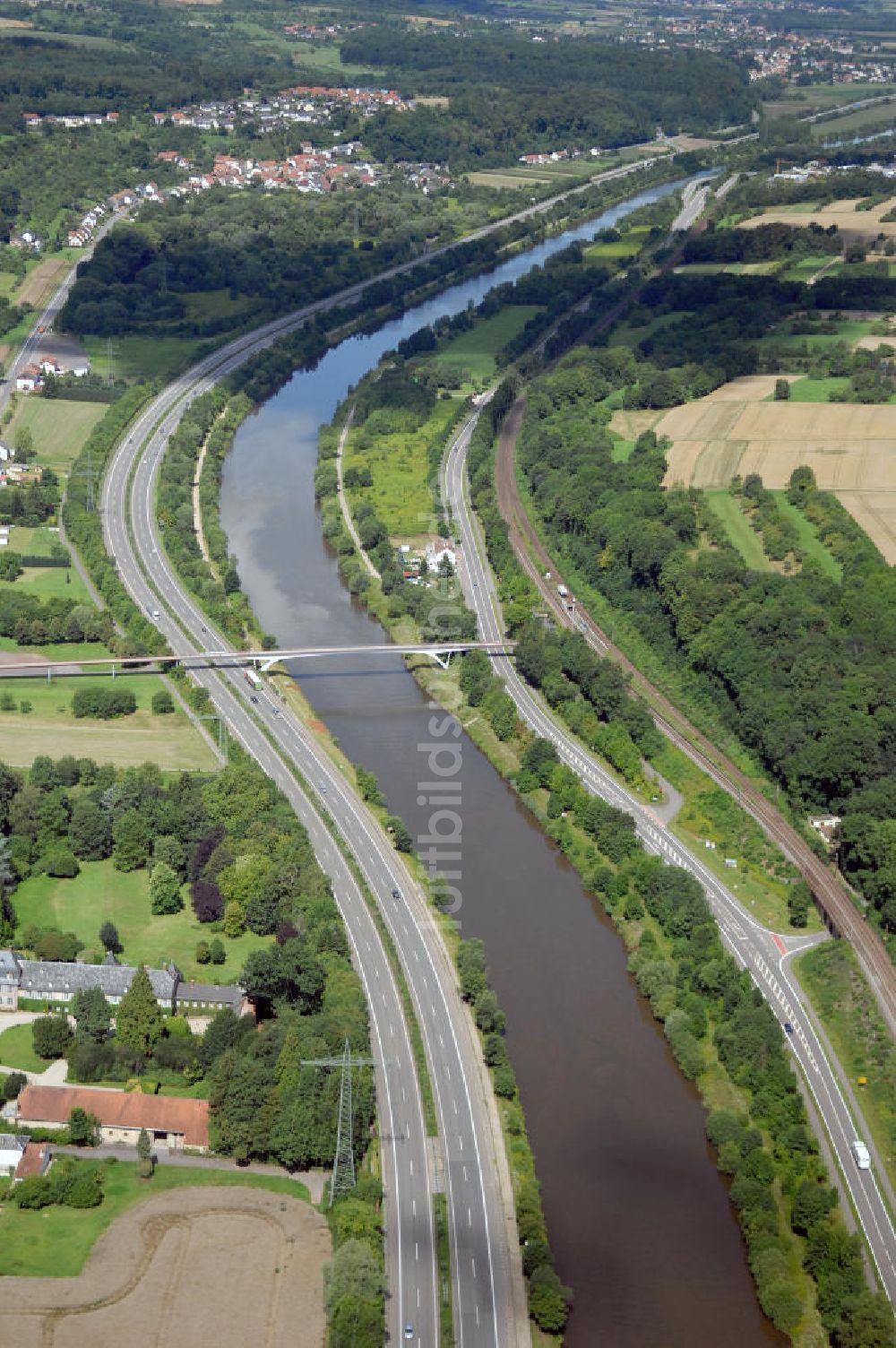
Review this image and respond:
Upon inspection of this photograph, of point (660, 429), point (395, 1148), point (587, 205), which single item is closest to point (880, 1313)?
point (395, 1148)

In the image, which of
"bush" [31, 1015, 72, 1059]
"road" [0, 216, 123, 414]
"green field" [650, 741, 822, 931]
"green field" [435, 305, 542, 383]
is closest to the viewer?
"bush" [31, 1015, 72, 1059]

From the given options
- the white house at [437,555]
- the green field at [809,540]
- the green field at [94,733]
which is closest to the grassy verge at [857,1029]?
the green field at [94,733]

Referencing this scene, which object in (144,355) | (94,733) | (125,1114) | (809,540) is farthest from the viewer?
(144,355)

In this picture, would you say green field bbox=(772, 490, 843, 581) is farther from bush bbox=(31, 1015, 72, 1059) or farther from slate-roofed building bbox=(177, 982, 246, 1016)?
bush bbox=(31, 1015, 72, 1059)

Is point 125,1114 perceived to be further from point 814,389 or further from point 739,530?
point 814,389

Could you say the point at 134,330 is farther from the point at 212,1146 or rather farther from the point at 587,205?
the point at 212,1146

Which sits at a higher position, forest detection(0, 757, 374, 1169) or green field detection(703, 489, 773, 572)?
green field detection(703, 489, 773, 572)

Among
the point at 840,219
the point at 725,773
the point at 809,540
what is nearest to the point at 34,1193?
the point at 725,773

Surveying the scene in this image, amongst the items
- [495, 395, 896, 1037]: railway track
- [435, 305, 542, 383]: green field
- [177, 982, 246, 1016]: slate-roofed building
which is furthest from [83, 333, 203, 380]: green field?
[177, 982, 246, 1016]: slate-roofed building
